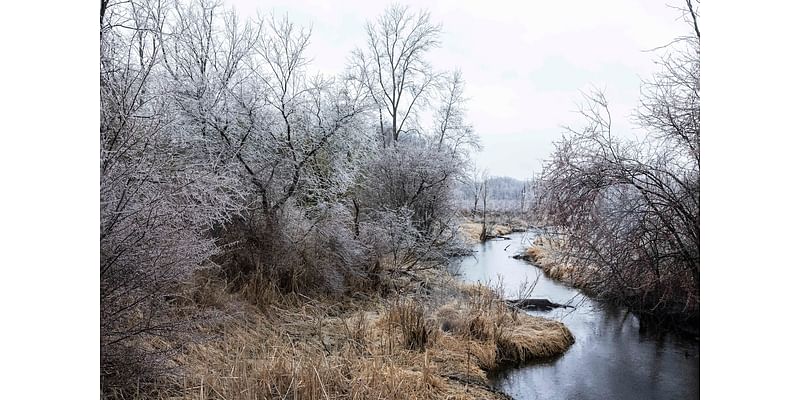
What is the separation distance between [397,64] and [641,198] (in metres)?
2.22

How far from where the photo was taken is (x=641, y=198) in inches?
109

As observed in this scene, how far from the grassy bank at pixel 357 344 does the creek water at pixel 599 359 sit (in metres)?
0.13

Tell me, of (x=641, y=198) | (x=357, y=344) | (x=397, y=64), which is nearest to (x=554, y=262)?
(x=641, y=198)

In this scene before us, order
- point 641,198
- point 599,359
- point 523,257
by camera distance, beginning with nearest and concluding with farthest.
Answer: point 641,198 → point 599,359 → point 523,257

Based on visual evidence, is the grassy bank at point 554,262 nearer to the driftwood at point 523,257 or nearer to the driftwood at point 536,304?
the driftwood at point 523,257

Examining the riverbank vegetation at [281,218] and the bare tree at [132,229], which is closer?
the bare tree at [132,229]

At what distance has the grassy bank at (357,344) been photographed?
186cm

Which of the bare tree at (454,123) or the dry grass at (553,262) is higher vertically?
the bare tree at (454,123)

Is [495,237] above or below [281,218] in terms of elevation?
below

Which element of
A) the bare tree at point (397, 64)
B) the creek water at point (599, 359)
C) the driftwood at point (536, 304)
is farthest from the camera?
the driftwood at point (536, 304)

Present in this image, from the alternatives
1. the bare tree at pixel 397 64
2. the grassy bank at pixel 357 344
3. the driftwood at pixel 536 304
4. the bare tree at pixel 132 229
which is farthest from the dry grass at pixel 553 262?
the bare tree at pixel 132 229

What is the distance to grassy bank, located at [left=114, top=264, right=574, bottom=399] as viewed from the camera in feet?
6.11

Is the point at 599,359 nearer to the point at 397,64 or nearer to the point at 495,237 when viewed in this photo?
the point at 495,237
